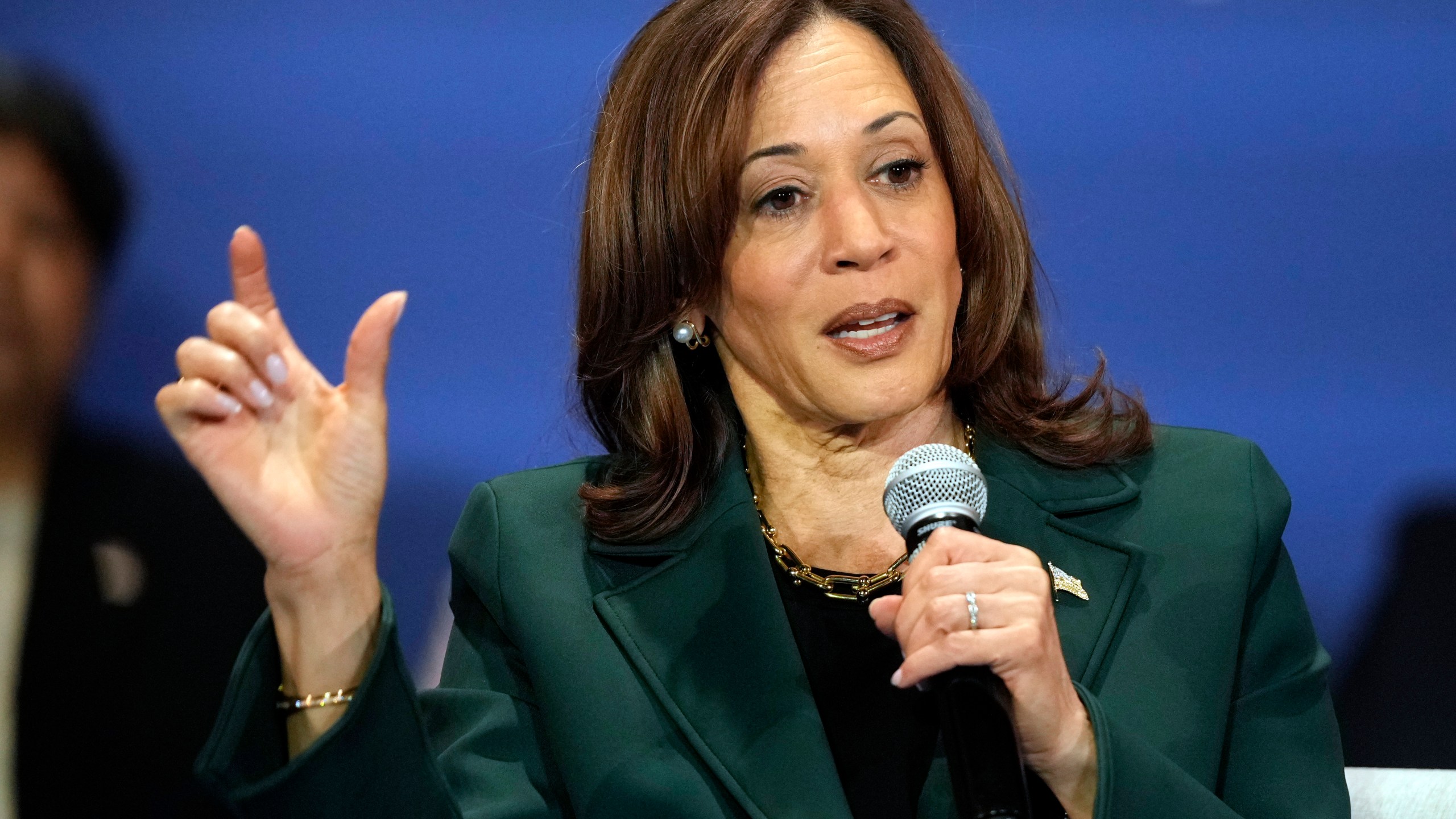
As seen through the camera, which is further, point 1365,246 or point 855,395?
point 1365,246

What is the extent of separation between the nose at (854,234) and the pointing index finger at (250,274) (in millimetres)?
760

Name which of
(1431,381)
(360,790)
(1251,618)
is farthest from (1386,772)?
(360,790)

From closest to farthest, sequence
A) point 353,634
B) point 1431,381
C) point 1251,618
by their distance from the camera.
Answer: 1. point 353,634
2. point 1251,618
3. point 1431,381

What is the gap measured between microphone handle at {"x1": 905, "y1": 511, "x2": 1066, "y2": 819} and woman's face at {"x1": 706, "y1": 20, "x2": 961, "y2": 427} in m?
0.68

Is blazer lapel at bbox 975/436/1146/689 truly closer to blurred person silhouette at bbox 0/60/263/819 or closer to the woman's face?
the woman's face

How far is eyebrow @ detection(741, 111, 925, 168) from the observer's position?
186 cm

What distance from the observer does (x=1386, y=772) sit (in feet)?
6.77

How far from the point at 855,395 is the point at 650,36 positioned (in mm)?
663

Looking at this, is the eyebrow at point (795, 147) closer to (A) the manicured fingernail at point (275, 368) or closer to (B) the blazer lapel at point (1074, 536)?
(B) the blazer lapel at point (1074, 536)

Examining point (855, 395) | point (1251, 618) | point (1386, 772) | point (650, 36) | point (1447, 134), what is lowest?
point (1386, 772)

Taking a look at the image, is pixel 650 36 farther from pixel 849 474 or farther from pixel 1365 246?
pixel 1365 246

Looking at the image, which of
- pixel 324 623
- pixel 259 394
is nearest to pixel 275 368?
pixel 259 394

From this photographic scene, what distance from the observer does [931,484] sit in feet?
4.19

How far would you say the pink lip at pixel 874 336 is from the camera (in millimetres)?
1814
